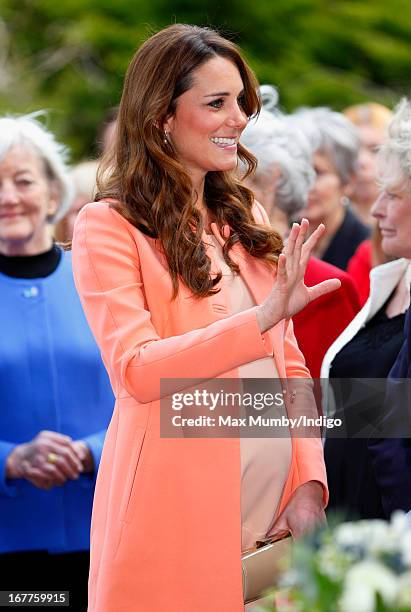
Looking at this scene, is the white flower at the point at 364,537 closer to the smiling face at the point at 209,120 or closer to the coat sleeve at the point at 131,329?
the coat sleeve at the point at 131,329

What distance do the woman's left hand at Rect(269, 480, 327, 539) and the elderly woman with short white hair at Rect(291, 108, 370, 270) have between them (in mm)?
3249

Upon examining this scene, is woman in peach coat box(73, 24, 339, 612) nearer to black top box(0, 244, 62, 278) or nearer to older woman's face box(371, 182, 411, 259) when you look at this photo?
older woman's face box(371, 182, 411, 259)

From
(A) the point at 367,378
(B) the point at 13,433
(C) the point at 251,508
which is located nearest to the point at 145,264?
(C) the point at 251,508

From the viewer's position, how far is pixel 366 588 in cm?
176

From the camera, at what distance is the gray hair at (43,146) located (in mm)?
4953

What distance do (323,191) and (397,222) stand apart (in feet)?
7.95

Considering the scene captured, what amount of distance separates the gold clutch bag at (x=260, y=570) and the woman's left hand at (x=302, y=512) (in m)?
0.09

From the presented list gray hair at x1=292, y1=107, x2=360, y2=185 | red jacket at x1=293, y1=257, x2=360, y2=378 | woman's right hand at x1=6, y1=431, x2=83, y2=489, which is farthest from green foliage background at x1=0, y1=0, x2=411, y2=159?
woman's right hand at x1=6, y1=431, x2=83, y2=489

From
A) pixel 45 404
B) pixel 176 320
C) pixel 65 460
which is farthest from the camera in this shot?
pixel 45 404

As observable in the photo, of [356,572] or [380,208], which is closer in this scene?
[356,572]

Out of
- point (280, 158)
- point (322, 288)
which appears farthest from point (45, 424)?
point (322, 288)

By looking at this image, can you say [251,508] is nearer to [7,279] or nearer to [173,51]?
[173,51]

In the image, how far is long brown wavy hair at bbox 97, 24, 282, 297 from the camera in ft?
10.8

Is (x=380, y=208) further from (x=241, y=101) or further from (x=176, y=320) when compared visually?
(x=176, y=320)
